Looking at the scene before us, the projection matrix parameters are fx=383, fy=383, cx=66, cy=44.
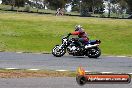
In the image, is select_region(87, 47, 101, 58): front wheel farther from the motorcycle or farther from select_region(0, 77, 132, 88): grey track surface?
select_region(0, 77, 132, 88): grey track surface

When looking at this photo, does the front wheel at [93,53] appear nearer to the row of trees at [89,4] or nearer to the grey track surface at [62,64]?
the grey track surface at [62,64]

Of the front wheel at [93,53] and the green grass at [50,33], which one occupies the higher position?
the front wheel at [93,53]

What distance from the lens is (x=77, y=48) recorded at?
20.2m

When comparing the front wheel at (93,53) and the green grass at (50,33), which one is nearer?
the front wheel at (93,53)

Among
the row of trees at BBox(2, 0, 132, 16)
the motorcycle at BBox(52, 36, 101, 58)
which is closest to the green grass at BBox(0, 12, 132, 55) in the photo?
the motorcycle at BBox(52, 36, 101, 58)

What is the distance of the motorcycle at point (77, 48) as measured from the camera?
19938 millimetres

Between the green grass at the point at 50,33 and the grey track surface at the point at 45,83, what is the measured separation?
15.8 meters

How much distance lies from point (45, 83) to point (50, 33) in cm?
2671

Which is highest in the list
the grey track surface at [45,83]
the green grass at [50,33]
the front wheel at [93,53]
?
the grey track surface at [45,83]

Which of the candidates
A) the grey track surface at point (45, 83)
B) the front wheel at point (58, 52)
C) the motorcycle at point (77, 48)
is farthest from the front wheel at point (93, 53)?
the grey track surface at point (45, 83)

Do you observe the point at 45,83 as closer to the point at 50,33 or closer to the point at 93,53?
the point at 93,53

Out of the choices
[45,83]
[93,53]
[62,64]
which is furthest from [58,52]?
[45,83]

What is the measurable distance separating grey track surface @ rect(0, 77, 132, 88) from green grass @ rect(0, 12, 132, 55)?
15.8m

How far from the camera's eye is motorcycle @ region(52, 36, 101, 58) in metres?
19.9
